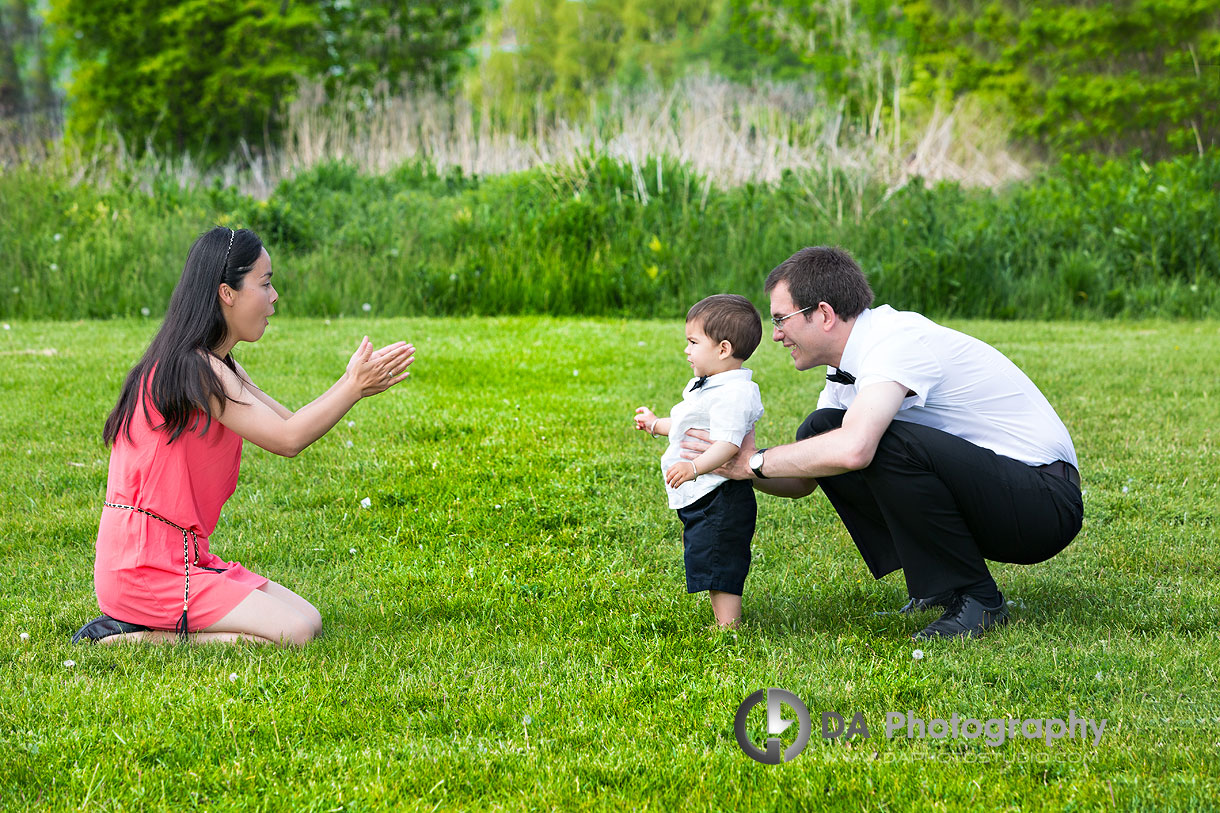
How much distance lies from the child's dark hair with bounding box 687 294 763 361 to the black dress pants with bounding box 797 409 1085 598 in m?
0.60

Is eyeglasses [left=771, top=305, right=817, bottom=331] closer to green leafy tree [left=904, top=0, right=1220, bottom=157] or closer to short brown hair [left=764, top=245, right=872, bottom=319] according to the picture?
short brown hair [left=764, top=245, right=872, bottom=319]

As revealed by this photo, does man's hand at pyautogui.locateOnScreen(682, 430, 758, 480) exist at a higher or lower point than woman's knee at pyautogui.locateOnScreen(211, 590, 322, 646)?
higher

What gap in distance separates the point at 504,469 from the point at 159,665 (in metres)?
2.57

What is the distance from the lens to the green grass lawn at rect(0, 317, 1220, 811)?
2805mm

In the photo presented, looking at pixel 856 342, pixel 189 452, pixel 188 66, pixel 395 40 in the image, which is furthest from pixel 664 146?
pixel 395 40

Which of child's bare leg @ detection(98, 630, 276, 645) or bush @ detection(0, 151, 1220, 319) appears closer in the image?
child's bare leg @ detection(98, 630, 276, 645)

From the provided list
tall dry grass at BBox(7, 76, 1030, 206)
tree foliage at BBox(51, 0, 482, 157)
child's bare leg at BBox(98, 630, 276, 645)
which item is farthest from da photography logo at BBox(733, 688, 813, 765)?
tree foliage at BBox(51, 0, 482, 157)

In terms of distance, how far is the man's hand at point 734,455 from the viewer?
3.70 metres

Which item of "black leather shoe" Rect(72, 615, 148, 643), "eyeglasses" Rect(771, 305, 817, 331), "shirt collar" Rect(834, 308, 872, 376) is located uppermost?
"eyeglasses" Rect(771, 305, 817, 331)

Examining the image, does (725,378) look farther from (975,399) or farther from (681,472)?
(975,399)

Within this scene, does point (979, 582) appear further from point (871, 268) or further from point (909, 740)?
point (871, 268)

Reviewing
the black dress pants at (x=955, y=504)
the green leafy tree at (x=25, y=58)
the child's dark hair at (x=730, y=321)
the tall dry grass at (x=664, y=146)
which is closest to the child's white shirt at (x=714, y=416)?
the child's dark hair at (x=730, y=321)

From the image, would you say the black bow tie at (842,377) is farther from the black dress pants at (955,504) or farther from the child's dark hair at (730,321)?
the child's dark hair at (730,321)

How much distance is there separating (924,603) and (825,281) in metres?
1.33
